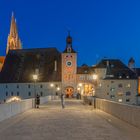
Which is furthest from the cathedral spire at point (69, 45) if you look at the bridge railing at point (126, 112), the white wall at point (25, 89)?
the bridge railing at point (126, 112)

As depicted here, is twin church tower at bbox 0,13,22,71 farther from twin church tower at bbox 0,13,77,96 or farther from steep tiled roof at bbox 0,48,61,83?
twin church tower at bbox 0,13,77,96

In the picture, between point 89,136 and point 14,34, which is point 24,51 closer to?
point 14,34

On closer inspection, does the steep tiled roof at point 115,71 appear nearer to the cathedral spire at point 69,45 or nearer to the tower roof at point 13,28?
the cathedral spire at point 69,45

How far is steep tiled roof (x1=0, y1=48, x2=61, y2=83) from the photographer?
12144 centimetres

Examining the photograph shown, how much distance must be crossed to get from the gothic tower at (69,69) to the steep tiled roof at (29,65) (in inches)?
171

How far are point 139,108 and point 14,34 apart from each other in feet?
464

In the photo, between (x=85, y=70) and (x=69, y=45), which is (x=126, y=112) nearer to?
(x=69, y=45)

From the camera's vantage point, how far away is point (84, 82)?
114625 mm

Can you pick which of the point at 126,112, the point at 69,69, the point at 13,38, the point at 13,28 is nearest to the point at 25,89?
the point at 69,69

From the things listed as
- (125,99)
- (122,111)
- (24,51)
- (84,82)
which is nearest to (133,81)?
(125,99)

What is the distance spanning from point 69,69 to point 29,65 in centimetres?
1940

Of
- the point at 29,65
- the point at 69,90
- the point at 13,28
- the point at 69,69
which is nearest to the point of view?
the point at 69,90

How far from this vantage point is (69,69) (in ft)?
374

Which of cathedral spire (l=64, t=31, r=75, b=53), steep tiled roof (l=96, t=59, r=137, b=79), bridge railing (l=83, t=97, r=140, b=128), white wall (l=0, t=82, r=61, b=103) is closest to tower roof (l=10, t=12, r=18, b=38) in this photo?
white wall (l=0, t=82, r=61, b=103)
